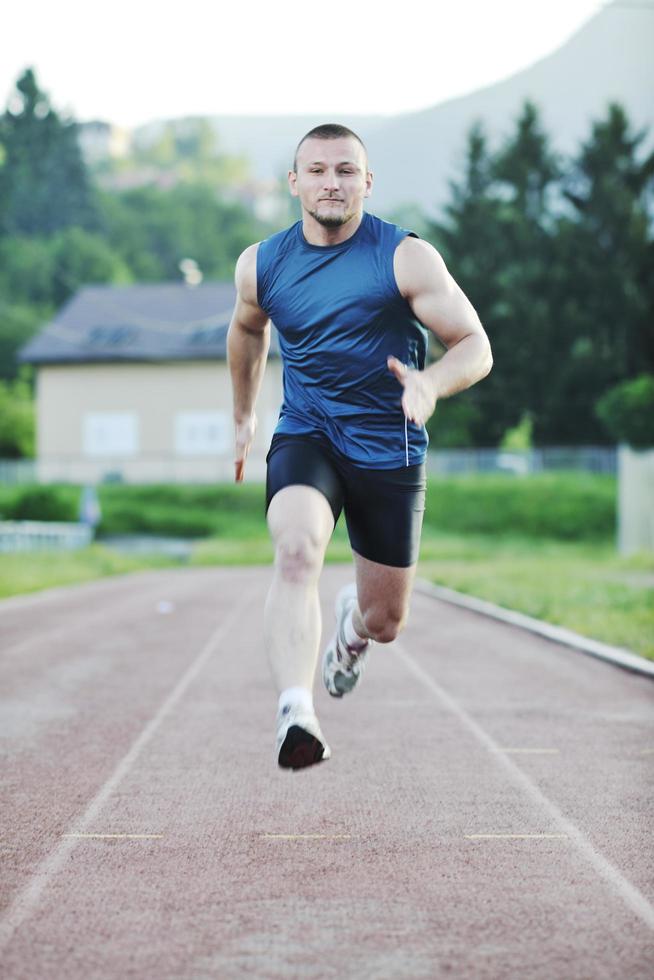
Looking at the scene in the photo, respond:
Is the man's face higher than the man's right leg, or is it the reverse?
the man's face

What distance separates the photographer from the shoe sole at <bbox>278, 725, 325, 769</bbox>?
432cm

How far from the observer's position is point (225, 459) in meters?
46.9

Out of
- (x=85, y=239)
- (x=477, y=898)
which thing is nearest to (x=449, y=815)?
(x=477, y=898)

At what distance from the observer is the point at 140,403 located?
48406mm

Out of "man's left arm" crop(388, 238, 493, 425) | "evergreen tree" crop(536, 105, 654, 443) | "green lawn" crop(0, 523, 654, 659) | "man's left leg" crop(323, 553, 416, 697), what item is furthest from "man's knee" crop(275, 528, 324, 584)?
"evergreen tree" crop(536, 105, 654, 443)

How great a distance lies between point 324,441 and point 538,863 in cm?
176

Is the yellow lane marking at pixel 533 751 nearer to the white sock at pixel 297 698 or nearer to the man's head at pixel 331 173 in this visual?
the white sock at pixel 297 698

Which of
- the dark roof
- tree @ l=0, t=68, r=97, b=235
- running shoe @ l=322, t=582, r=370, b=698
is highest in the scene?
tree @ l=0, t=68, r=97, b=235

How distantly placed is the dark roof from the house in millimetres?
50

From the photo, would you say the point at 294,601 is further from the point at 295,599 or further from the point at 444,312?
the point at 444,312

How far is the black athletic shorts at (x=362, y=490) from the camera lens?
505 cm

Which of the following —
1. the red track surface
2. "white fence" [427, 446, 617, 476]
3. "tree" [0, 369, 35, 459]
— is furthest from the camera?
"tree" [0, 369, 35, 459]

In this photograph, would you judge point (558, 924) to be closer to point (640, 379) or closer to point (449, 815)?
point (449, 815)

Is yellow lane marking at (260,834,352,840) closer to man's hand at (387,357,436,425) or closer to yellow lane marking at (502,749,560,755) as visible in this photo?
man's hand at (387,357,436,425)
